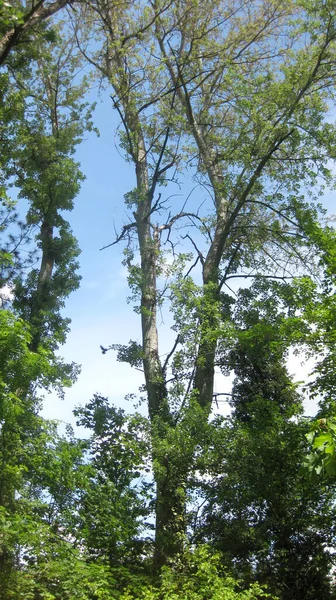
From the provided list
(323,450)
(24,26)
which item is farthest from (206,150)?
(323,450)

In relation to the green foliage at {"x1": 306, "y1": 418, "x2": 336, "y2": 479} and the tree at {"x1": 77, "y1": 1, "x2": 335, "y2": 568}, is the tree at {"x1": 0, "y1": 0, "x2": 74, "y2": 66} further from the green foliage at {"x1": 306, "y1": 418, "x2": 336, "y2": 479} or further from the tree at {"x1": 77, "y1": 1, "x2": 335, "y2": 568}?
the green foliage at {"x1": 306, "y1": 418, "x2": 336, "y2": 479}

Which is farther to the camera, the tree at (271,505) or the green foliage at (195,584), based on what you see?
the tree at (271,505)

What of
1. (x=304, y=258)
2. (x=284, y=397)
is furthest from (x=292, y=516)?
(x=304, y=258)

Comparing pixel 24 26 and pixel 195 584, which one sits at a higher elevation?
pixel 24 26

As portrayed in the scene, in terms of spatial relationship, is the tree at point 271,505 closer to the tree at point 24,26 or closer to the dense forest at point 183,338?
the dense forest at point 183,338

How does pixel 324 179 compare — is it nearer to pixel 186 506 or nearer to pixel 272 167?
pixel 272 167

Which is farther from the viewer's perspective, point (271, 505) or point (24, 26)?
point (24, 26)

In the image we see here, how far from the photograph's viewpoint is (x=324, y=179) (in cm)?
1293

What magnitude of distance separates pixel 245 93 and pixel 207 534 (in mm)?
8443

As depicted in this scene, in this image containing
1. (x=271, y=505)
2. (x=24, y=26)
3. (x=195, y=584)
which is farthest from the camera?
(x=24, y=26)

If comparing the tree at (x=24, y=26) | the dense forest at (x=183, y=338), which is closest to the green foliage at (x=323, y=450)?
the dense forest at (x=183, y=338)

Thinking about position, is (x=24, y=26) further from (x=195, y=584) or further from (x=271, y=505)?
(x=195, y=584)

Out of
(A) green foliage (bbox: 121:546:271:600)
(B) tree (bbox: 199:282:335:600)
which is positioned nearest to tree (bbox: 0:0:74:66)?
(B) tree (bbox: 199:282:335:600)

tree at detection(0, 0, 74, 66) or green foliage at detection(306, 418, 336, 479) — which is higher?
tree at detection(0, 0, 74, 66)
